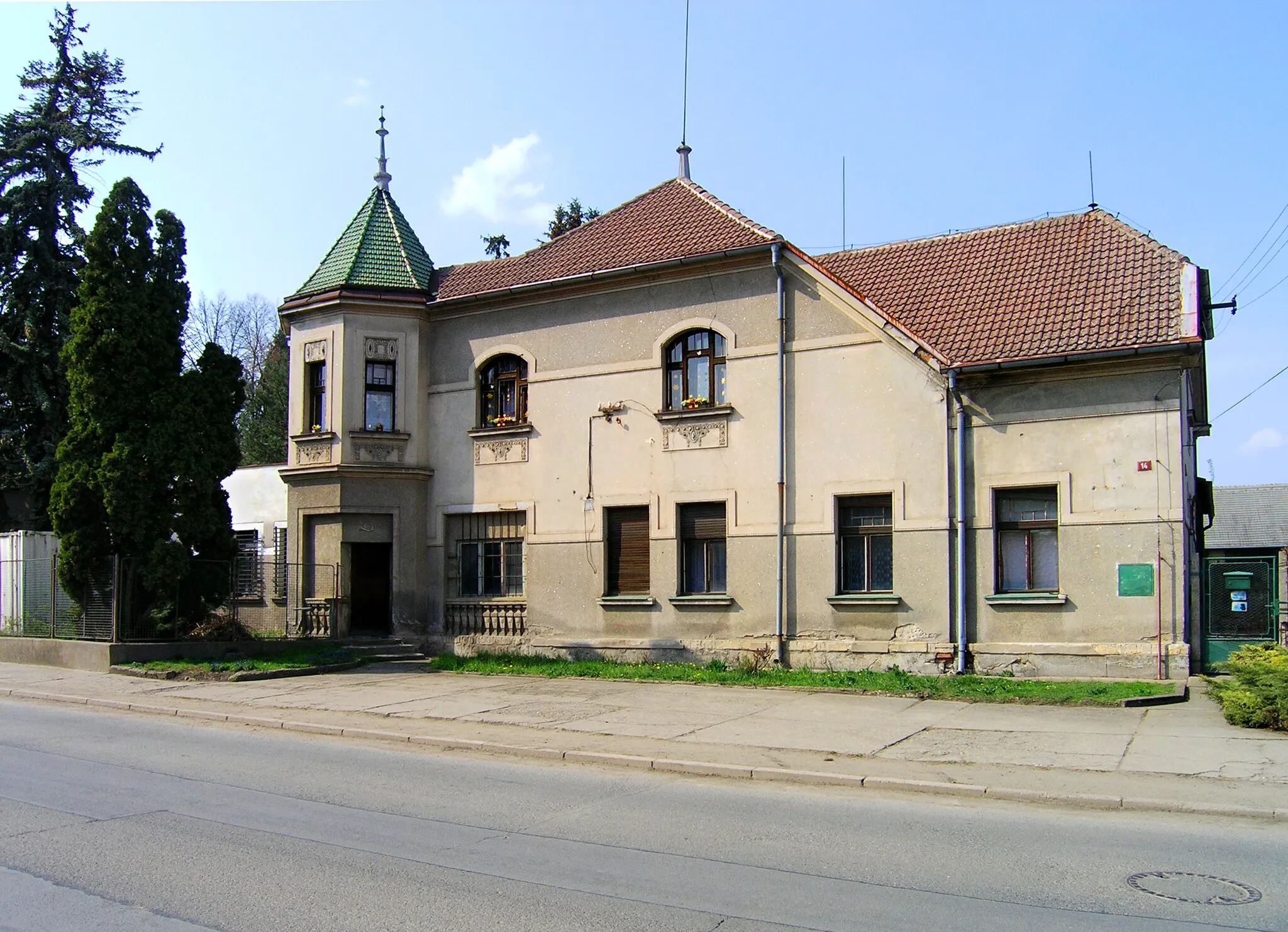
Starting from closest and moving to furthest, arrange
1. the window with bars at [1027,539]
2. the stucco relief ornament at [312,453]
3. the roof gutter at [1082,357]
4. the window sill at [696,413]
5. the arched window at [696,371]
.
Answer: the roof gutter at [1082,357] < the window with bars at [1027,539] < the window sill at [696,413] < the arched window at [696,371] < the stucco relief ornament at [312,453]

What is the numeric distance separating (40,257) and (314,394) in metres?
14.2

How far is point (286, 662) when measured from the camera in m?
19.8

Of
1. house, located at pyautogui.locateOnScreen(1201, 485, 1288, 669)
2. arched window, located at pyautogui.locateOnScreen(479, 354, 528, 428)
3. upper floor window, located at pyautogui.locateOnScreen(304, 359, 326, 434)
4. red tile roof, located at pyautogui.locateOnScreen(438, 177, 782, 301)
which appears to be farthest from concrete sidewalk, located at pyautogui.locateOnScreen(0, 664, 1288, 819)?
red tile roof, located at pyautogui.locateOnScreen(438, 177, 782, 301)

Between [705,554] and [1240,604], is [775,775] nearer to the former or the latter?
[705,554]

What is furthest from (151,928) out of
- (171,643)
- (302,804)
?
(171,643)

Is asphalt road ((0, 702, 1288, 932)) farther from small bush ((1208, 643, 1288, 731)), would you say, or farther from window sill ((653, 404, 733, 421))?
window sill ((653, 404, 733, 421))

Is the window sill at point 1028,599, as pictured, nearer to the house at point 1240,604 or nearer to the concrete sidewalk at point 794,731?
the concrete sidewalk at point 794,731

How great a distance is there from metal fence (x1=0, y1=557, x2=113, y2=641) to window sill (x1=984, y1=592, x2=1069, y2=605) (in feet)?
52.9

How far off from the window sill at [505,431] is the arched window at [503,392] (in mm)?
106

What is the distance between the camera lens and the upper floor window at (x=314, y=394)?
22953 mm

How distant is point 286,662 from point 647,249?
10477 millimetres

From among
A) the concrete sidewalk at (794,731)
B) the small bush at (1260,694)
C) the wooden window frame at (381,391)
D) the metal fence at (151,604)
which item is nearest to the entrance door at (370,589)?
the metal fence at (151,604)

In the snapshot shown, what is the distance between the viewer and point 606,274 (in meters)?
20.5

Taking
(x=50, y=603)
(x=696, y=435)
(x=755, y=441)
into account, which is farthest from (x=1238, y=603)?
(x=50, y=603)
